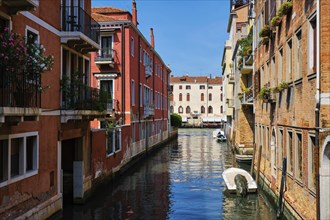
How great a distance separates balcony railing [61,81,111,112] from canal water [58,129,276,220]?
10.5ft

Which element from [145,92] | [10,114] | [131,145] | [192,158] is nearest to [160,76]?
[145,92]

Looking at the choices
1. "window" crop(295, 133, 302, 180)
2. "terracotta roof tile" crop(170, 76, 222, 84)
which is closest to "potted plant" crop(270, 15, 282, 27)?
"window" crop(295, 133, 302, 180)

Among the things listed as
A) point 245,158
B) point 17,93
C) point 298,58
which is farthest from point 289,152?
point 245,158

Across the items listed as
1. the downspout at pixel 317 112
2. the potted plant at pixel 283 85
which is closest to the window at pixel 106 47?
the potted plant at pixel 283 85

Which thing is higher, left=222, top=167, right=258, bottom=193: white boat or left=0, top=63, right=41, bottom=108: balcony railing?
left=0, top=63, right=41, bottom=108: balcony railing

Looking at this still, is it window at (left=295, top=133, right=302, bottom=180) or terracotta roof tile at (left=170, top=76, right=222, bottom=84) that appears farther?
terracotta roof tile at (left=170, top=76, right=222, bottom=84)

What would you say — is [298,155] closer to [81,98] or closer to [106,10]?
[81,98]

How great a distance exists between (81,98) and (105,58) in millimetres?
10416

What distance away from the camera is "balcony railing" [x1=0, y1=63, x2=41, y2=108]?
7.67 m

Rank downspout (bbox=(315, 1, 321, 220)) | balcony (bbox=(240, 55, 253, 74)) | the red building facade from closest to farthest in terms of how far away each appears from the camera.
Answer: downspout (bbox=(315, 1, 321, 220))
the red building facade
balcony (bbox=(240, 55, 253, 74))

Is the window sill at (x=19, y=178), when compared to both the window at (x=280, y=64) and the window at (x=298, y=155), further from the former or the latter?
the window at (x=280, y=64)

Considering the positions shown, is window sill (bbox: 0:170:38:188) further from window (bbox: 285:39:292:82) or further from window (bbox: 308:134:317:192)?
window (bbox: 285:39:292:82)

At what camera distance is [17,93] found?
8266 mm

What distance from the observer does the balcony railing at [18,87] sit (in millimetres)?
Answer: 7668
